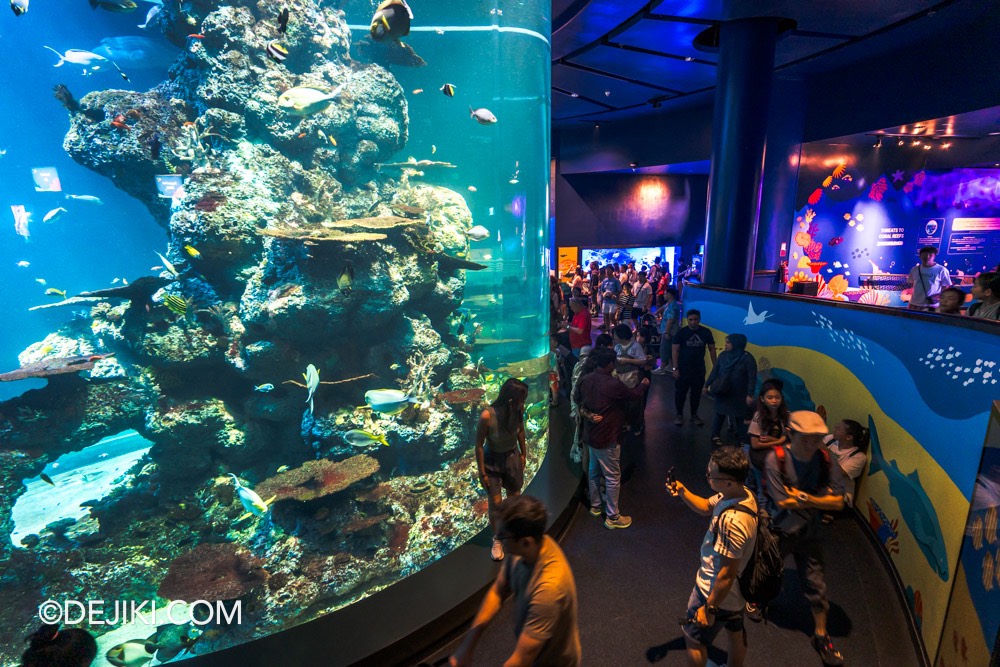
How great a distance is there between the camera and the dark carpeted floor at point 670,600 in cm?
280

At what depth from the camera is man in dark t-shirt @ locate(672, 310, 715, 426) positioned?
5.76m

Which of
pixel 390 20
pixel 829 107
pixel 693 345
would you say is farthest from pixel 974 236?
pixel 390 20

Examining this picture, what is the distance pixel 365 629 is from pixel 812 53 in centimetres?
1343

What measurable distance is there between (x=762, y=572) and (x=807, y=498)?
0.56 metres

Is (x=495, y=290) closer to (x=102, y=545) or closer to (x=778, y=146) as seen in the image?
(x=102, y=545)

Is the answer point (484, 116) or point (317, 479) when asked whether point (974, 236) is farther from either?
point (317, 479)

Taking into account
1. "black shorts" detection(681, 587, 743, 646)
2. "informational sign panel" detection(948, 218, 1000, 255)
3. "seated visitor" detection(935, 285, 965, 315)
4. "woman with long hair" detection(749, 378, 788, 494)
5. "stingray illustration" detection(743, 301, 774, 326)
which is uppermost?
"informational sign panel" detection(948, 218, 1000, 255)

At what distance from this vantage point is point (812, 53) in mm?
9516

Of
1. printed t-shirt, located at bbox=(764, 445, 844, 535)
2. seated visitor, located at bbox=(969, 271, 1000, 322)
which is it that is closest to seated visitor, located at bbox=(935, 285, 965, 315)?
seated visitor, located at bbox=(969, 271, 1000, 322)

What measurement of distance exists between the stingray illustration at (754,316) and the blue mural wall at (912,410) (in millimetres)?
653

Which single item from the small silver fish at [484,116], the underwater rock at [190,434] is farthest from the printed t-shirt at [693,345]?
the underwater rock at [190,434]

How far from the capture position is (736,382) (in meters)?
4.91

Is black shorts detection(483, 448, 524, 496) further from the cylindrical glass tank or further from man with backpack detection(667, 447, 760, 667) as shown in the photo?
the cylindrical glass tank

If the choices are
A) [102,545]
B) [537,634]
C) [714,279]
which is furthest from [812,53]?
[102,545]
